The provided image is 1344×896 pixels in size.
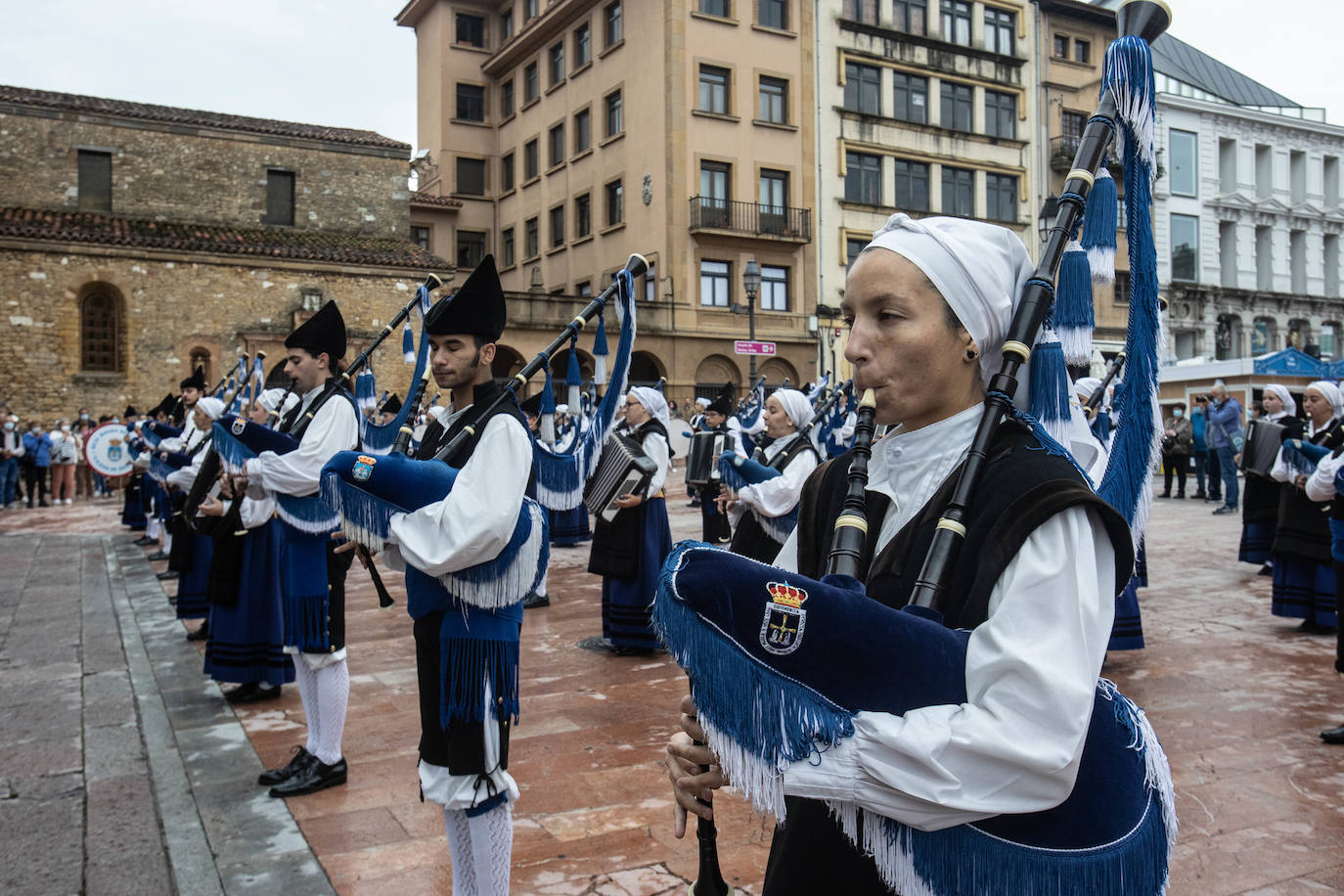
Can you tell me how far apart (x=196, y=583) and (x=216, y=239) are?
21.6m

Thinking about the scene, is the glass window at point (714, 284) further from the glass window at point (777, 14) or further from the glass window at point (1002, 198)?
the glass window at point (1002, 198)

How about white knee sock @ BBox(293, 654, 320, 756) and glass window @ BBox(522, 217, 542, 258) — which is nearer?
white knee sock @ BBox(293, 654, 320, 756)

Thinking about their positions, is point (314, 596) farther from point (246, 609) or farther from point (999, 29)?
point (999, 29)

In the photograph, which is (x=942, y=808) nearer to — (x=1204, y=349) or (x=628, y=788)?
(x=628, y=788)

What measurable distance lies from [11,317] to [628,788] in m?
26.3

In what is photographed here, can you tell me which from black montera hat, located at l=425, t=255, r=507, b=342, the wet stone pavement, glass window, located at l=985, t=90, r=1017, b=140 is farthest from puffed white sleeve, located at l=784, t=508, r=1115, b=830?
glass window, located at l=985, t=90, r=1017, b=140

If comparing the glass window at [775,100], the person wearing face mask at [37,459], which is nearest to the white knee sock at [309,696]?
the person wearing face mask at [37,459]

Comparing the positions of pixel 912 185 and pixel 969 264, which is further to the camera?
pixel 912 185

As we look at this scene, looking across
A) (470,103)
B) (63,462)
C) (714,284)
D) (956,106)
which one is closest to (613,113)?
(714,284)

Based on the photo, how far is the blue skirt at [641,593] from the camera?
24.3ft

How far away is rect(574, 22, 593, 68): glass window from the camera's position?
109 feet

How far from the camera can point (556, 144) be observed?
35.2 m

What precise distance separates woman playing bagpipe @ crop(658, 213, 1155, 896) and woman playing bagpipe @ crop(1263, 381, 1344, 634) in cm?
729

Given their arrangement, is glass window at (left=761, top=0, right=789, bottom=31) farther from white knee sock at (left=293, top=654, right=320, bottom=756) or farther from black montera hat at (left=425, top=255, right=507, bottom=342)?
black montera hat at (left=425, top=255, right=507, bottom=342)
